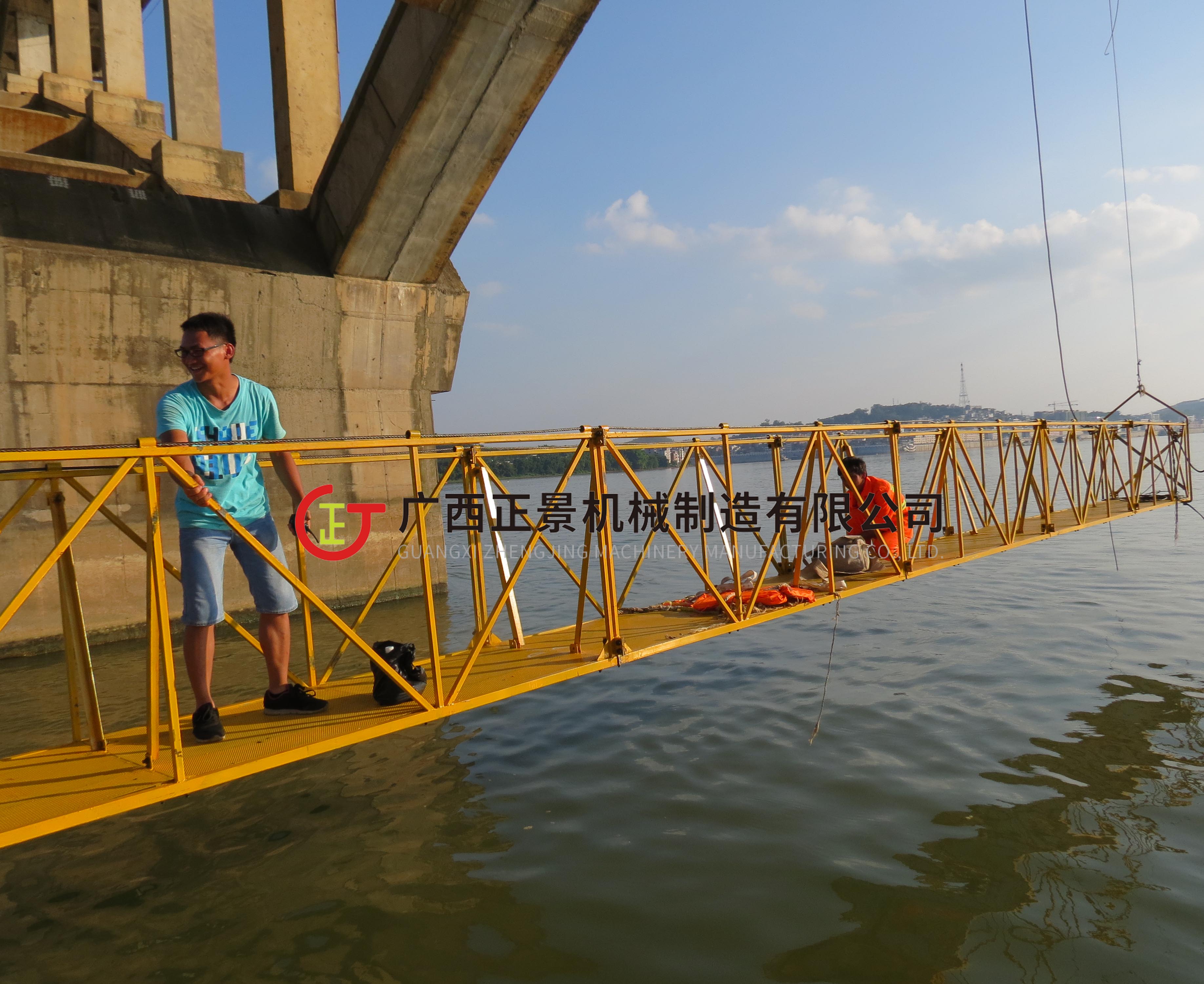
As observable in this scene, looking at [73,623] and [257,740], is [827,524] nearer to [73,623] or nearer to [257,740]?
[257,740]

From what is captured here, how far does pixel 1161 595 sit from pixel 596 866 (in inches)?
411

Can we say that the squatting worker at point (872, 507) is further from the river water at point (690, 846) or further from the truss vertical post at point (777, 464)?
the river water at point (690, 846)

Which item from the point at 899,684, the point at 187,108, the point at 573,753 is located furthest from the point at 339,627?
the point at 187,108

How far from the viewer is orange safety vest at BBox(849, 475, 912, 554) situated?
723 cm

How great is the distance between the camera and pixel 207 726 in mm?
3740

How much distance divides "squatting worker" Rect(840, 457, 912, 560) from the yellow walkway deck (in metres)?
1.83

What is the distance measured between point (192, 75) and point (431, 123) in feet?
26.6

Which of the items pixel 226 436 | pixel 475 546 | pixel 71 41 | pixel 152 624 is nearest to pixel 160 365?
pixel 475 546

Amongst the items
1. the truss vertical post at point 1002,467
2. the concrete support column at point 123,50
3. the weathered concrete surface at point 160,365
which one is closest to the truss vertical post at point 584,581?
the truss vertical post at point 1002,467

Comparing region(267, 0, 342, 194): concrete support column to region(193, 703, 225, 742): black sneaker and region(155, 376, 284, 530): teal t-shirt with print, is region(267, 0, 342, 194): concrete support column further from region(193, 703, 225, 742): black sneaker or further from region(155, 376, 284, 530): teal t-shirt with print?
region(193, 703, 225, 742): black sneaker

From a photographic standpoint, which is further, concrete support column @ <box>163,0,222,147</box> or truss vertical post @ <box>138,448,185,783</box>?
concrete support column @ <box>163,0,222,147</box>

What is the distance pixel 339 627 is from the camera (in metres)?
3.96

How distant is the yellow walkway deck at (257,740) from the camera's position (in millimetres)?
3139

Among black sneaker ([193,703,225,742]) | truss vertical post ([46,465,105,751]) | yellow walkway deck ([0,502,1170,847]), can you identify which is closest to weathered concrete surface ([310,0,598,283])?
yellow walkway deck ([0,502,1170,847])
